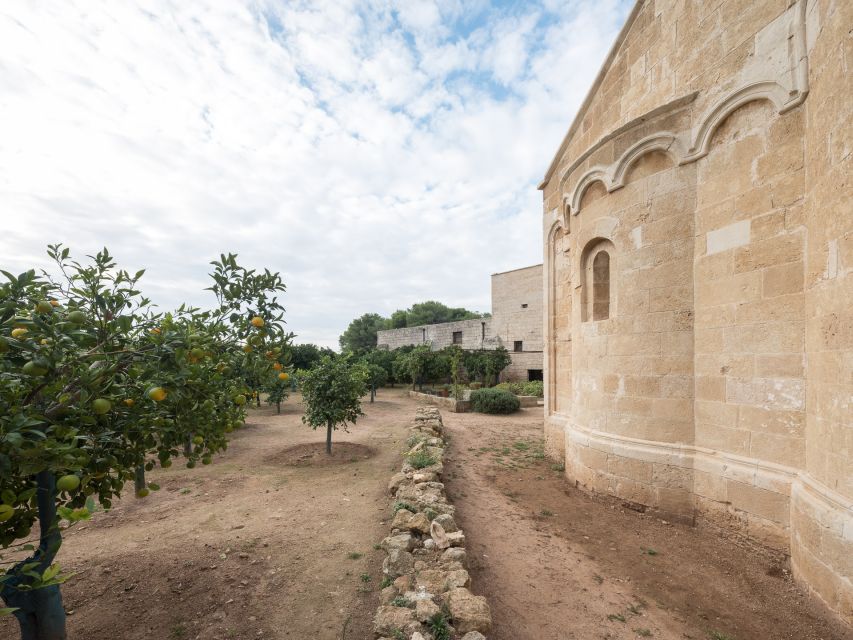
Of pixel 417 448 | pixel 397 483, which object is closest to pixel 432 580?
pixel 397 483

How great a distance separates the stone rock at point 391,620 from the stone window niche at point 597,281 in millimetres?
4995

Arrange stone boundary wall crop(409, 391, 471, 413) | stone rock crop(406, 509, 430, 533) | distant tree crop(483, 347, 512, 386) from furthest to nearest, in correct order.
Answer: distant tree crop(483, 347, 512, 386)
stone boundary wall crop(409, 391, 471, 413)
stone rock crop(406, 509, 430, 533)

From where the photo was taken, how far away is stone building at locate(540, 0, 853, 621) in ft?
11.7

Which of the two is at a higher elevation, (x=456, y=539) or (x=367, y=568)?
(x=456, y=539)

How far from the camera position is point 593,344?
6.18 meters

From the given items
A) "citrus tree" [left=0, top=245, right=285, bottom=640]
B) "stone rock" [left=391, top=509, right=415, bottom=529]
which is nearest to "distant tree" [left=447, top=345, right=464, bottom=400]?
"stone rock" [left=391, top=509, right=415, bottom=529]

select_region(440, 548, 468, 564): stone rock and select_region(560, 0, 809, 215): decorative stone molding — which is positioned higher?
select_region(560, 0, 809, 215): decorative stone molding

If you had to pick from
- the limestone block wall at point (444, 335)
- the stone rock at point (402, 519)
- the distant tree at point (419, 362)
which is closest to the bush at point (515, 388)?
the distant tree at point (419, 362)

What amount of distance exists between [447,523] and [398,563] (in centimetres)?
88

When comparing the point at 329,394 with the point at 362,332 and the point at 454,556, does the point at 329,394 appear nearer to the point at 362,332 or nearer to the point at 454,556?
the point at 454,556

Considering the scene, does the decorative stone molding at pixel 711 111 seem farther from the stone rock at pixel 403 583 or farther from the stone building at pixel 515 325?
the stone building at pixel 515 325

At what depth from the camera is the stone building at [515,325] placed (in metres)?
23.5

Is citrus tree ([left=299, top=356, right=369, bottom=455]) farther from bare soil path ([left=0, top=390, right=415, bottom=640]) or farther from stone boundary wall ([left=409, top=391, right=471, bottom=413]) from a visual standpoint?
stone boundary wall ([left=409, top=391, right=471, bottom=413])

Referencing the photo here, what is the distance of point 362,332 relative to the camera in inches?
1943
